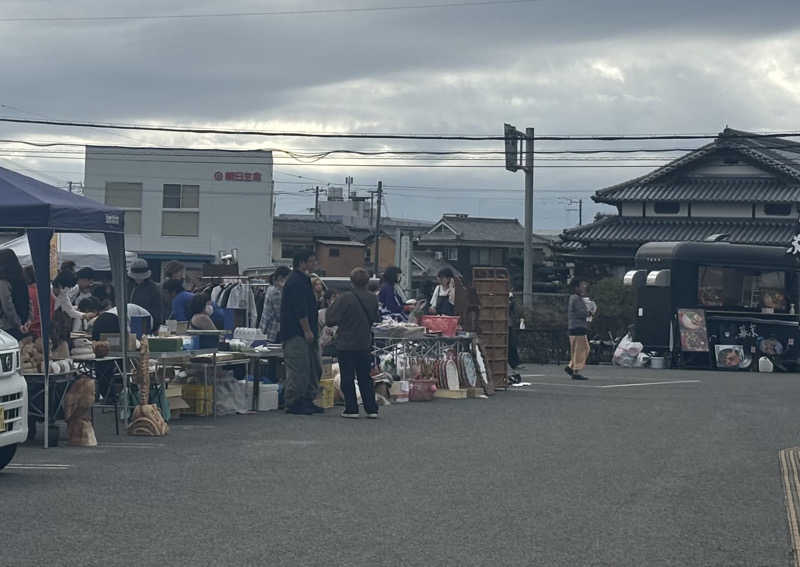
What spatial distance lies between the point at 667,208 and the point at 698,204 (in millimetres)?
1238

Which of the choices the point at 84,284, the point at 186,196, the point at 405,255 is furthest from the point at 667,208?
the point at 84,284

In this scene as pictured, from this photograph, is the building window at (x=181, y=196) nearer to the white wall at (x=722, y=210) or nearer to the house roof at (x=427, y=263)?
the white wall at (x=722, y=210)

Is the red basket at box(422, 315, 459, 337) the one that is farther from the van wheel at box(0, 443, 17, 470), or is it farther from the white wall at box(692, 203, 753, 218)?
the white wall at box(692, 203, 753, 218)

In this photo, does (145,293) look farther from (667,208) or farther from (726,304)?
(667,208)

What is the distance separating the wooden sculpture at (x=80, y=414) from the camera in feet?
38.9

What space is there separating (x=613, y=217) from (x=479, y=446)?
36.9m

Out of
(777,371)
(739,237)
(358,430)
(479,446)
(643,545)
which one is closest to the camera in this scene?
(643,545)

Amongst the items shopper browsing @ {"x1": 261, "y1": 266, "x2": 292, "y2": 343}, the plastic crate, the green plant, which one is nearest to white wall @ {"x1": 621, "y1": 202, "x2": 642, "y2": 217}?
the green plant

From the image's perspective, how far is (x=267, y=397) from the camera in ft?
52.1

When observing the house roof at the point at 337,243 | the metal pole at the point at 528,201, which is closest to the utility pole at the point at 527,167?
the metal pole at the point at 528,201

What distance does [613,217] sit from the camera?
4800 centimetres

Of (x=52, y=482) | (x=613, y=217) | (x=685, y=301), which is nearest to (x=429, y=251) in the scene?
(x=613, y=217)

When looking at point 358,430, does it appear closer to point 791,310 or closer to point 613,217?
point 791,310

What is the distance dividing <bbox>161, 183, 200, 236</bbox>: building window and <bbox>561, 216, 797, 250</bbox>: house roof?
14.2m
